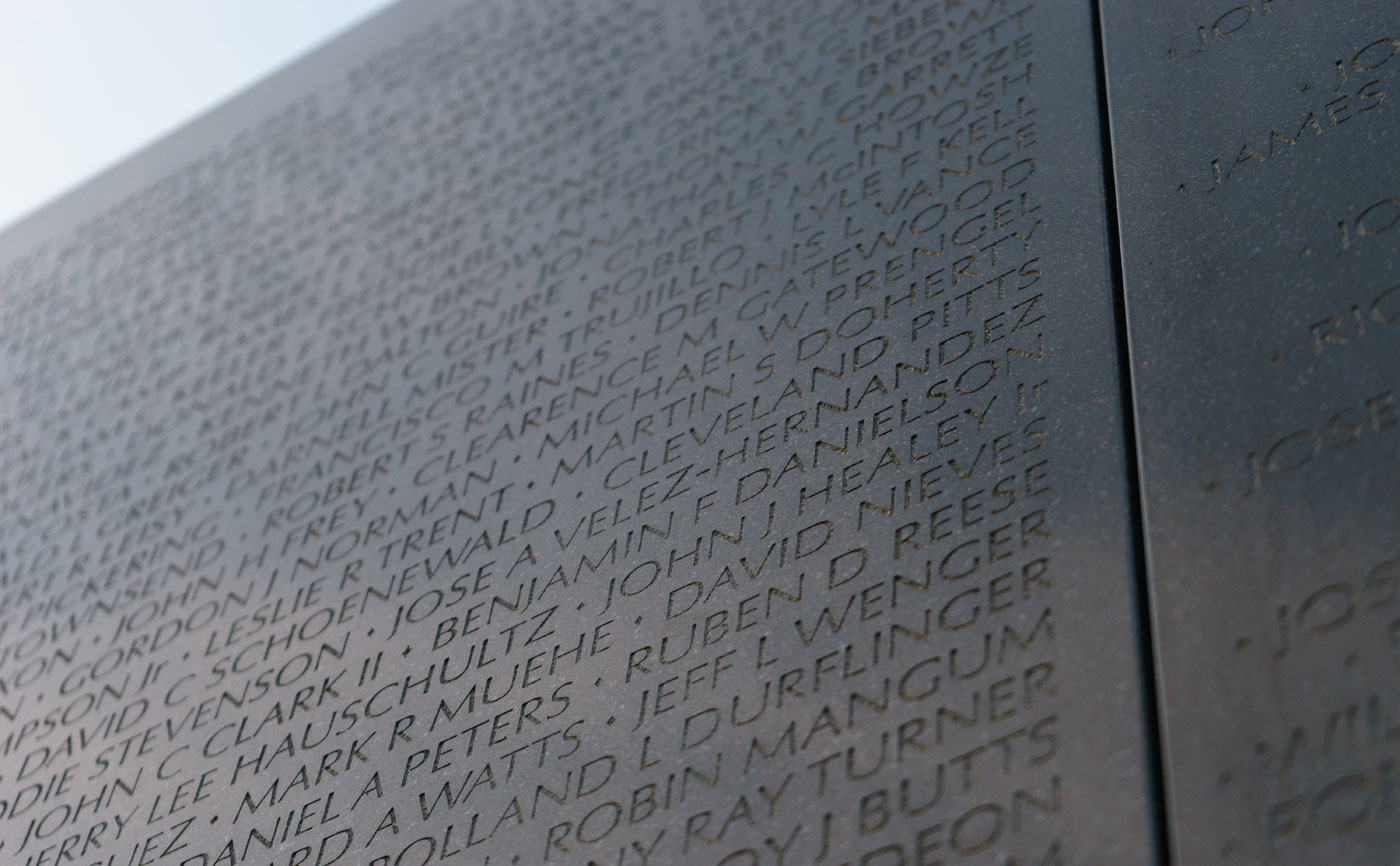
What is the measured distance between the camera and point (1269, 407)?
1369 millimetres

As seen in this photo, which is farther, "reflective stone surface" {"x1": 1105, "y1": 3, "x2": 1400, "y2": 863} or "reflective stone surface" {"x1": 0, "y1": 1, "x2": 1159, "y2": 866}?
"reflective stone surface" {"x1": 0, "y1": 1, "x2": 1159, "y2": 866}

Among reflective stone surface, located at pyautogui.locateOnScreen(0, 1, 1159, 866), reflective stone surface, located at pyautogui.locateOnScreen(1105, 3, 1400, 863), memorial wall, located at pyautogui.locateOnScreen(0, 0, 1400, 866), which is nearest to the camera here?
reflective stone surface, located at pyautogui.locateOnScreen(1105, 3, 1400, 863)

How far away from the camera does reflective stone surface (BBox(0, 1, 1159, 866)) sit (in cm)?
137

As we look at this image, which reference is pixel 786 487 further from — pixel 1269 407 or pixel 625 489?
pixel 1269 407

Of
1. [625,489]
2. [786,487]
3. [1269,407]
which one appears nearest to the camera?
[1269,407]

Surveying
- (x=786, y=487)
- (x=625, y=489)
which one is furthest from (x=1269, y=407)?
(x=625, y=489)

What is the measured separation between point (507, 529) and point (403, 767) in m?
0.40

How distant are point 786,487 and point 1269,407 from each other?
0.59m

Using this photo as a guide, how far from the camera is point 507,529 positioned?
189 centimetres

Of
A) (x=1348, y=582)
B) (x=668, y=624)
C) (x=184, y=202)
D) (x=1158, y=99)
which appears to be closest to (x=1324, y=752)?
(x=1348, y=582)

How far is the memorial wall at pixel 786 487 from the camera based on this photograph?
4.10 feet

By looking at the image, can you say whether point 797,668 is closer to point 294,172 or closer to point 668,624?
point 668,624

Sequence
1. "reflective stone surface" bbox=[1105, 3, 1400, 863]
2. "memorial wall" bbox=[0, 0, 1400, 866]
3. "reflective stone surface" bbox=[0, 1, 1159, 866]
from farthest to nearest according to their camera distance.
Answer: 1. "reflective stone surface" bbox=[0, 1, 1159, 866]
2. "memorial wall" bbox=[0, 0, 1400, 866]
3. "reflective stone surface" bbox=[1105, 3, 1400, 863]

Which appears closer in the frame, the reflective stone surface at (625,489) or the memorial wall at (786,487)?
the memorial wall at (786,487)
